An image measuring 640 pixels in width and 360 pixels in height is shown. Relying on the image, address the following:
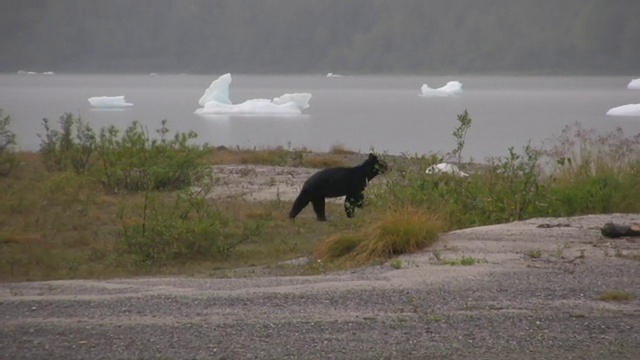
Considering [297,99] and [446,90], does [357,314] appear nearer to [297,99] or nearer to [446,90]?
[297,99]

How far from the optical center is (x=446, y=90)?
4414 inches

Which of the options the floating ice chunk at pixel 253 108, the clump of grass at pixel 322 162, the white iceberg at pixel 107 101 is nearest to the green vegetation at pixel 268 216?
the clump of grass at pixel 322 162

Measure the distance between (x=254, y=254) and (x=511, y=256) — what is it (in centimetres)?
371

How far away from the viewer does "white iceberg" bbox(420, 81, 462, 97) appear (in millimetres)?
105250

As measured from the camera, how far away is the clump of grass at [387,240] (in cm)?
1041

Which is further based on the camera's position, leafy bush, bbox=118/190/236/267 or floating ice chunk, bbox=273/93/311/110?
floating ice chunk, bbox=273/93/311/110

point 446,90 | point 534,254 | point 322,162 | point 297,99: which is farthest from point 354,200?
point 446,90

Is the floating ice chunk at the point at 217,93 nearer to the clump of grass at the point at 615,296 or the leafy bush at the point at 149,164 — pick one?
the leafy bush at the point at 149,164

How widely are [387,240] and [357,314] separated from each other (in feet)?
9.82

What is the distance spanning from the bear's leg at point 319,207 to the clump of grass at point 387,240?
433 centimetres

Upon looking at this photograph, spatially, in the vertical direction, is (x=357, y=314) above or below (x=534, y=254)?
below

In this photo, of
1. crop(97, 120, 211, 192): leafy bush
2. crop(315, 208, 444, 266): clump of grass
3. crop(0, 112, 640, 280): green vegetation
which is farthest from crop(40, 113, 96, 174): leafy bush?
crop(315, 208, 444, 266): clump of grass

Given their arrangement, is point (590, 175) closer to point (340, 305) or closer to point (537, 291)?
point (537, 291)

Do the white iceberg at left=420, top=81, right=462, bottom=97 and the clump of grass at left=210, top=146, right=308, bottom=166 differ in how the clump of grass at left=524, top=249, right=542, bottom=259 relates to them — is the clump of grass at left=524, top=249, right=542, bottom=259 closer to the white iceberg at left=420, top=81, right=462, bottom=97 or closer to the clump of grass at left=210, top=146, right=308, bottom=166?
the clump of grass at left=210, top=146, right=308, bottom=166
